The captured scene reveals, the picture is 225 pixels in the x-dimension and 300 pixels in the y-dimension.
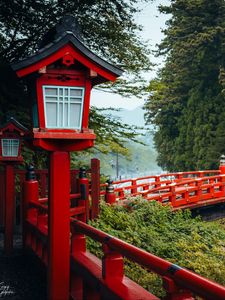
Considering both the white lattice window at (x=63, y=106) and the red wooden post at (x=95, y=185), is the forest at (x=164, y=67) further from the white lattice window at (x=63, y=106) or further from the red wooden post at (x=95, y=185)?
the white lattice window at (x=63, y=106)

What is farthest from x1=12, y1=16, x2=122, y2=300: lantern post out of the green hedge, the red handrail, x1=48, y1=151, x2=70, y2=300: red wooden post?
the green hedge

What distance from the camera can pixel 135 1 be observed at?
1358 centimetres

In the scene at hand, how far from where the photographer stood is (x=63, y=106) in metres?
4.50

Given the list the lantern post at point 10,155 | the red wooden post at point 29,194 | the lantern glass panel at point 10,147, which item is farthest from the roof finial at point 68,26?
the lantern glass panel at point 10,147

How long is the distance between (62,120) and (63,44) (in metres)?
0.89

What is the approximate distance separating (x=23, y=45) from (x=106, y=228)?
7.33 m

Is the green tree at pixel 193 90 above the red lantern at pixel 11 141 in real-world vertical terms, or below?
above

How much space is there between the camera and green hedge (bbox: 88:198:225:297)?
7.68 m

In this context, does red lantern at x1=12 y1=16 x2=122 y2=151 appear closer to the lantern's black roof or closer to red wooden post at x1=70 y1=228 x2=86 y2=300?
the lantern's black roof

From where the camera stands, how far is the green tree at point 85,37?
39.4 ft

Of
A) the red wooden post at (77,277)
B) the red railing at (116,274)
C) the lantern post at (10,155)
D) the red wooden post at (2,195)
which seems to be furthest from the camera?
the red wooden post at (2,195)

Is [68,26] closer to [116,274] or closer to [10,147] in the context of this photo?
[116,274]

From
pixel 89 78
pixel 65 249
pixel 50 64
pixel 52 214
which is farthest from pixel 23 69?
pixel 65 249

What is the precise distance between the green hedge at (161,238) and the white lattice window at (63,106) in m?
3.57
